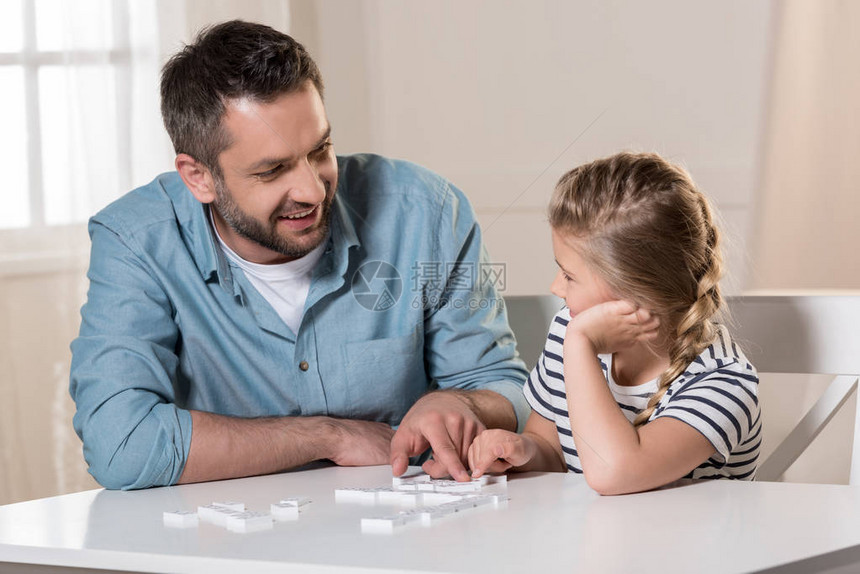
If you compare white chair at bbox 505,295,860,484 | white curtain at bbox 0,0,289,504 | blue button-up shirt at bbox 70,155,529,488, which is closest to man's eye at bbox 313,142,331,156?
blue button-up shirt at bbox 70,155,529,488

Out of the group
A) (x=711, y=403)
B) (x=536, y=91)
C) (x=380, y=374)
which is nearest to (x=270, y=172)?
(x=380, y=374)

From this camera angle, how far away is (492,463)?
1062 millimetres

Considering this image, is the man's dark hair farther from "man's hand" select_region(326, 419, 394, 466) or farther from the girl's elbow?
the girl's elbow

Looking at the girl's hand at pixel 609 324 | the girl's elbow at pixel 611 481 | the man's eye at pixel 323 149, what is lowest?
the girl's elbow at pixel 611 481

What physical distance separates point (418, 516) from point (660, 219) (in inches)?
18.8

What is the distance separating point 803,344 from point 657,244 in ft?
1.23

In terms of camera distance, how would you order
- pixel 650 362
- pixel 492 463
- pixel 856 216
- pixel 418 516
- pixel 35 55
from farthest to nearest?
pixel 856 216, pixel 35 55, pixel 650 362, pixel 492 463, pixel 418 516

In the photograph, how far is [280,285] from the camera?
1477mm

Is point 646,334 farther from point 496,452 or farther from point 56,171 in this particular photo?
point 56,171

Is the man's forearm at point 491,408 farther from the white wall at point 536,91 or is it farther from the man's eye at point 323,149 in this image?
the white wall at point 536,91

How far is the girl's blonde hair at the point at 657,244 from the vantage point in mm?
1119

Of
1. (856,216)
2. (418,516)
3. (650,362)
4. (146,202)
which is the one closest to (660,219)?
(650,362)

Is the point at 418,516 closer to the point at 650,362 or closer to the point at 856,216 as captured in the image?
the point at 650,362

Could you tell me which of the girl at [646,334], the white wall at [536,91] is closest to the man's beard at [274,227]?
the girl at [646,334]
